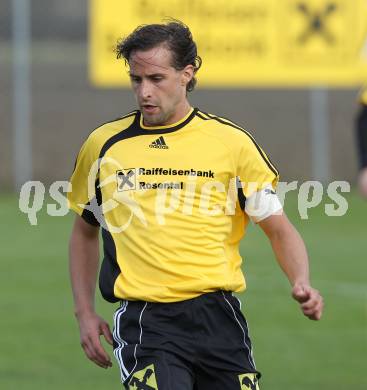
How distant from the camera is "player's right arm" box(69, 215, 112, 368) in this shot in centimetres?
503

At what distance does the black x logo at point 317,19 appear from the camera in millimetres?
19766

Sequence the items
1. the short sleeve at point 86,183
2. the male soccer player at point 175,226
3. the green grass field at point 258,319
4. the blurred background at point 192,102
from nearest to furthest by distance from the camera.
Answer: the male soccer player at point 175,226 → the short sleeve at point 86,183 → the green grass field at point 258,319 → the blurred background at point 192,102

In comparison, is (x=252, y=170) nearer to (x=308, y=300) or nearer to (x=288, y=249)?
(x=288, y=249)

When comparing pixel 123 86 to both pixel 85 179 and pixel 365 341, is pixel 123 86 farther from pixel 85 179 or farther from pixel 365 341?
pixel 85 179

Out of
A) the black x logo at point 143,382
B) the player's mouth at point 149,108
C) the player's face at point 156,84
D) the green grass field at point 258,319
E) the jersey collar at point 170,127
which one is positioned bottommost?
the green grass field at point 258,319

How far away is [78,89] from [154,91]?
1688 cm

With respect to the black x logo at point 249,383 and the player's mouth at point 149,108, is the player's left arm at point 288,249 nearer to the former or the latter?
the black x logo at point 249,383

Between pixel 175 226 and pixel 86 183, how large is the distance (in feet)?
1.71

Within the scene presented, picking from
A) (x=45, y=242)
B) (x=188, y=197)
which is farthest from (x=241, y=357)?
(x=45, y=242)

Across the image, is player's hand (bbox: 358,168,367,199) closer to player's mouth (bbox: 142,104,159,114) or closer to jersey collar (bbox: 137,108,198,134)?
jersey collar (bbox: 137,108,198,134)

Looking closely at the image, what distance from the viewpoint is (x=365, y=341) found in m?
9.62

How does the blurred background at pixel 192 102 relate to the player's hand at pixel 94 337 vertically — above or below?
below

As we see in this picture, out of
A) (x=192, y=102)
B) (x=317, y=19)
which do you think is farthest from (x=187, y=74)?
(x=192, y=102)

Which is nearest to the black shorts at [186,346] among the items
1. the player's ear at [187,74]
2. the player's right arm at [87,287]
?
the player's right arm at [87,287]
